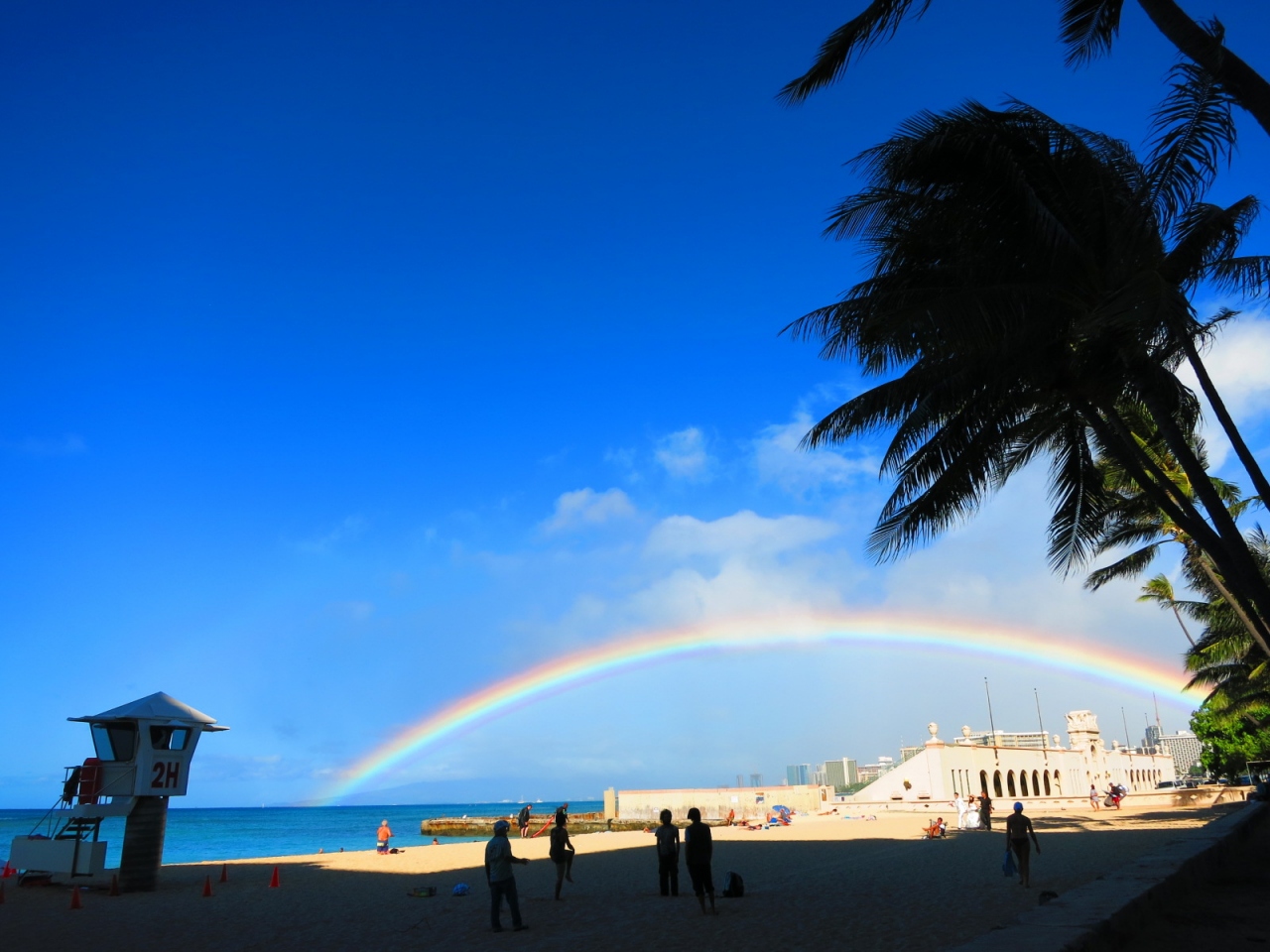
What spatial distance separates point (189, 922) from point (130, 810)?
5.11 metres

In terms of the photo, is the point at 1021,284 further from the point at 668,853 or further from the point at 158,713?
the point at 158,713

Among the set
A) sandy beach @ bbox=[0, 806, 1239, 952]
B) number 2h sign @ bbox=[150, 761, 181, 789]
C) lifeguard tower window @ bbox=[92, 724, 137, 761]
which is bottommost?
sandy beach @ bbox=[0, 806, 1239, 952]

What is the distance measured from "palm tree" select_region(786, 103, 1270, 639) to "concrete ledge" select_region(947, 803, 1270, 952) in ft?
11.1

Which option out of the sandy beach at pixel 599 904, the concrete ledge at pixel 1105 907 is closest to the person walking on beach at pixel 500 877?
the sandy beach at pixel 599 904

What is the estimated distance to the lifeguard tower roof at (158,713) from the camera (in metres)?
18.0

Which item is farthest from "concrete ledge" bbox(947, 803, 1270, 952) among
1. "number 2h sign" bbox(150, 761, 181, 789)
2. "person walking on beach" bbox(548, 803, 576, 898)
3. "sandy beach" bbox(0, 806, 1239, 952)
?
"number 2h sign" bbox(150, 761, 181, 789)

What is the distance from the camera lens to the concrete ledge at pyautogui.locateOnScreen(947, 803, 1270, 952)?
4836mm

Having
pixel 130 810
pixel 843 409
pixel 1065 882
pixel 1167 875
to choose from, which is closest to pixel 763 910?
pixel 1065 882

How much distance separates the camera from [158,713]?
18266 millimetres

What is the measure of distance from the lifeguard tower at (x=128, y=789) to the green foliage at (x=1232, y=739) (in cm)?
5059

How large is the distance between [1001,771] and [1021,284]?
53.9 m

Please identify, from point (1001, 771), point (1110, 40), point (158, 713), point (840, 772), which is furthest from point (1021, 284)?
point (840, 772)

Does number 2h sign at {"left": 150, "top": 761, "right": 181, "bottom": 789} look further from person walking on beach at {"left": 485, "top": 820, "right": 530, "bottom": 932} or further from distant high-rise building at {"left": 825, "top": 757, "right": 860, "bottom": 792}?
distant high-rise building at {"left": 825, "top": 757, "right": 860, "bottom": 792}

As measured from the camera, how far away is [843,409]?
1349cm
